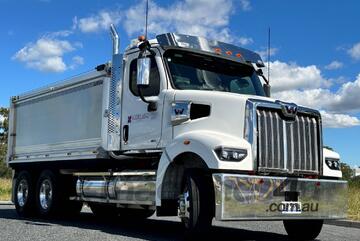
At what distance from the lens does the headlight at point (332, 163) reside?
28.6ft

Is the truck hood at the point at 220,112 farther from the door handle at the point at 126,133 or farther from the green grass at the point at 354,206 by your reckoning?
the green grass at the point at 354,206

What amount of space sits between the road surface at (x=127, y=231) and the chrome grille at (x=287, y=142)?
1390 mm

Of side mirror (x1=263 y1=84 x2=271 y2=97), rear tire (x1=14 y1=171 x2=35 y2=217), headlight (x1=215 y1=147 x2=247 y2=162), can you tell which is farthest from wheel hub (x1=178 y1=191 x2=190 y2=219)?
rear tire (x1=14 y1=171 x2=35 y2=217)

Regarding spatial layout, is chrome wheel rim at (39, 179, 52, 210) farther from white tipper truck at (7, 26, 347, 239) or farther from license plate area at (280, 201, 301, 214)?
license plate area at (280, 201, 301, 214)

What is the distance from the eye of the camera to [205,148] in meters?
7.60

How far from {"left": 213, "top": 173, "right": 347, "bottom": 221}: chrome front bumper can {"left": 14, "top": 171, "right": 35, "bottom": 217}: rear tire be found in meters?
6.82

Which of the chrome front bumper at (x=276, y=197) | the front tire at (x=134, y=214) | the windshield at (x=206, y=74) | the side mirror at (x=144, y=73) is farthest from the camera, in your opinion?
the front tire at (x=134, y=214)

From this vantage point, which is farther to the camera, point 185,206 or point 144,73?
point 144,73

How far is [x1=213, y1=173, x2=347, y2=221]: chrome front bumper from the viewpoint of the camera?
23.9 ft

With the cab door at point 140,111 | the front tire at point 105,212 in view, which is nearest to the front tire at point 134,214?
the front tire at point 105,212

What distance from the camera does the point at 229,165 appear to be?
24.3 feet

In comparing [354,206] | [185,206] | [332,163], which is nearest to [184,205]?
[185,206]

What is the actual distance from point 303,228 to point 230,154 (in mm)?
2525

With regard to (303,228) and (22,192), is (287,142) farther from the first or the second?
(22,192)
